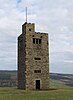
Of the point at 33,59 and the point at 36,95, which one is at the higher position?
the point at 33,59

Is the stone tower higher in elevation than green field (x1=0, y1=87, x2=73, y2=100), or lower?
higher

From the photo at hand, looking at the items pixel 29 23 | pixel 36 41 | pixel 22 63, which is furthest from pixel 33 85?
pixel 29 23

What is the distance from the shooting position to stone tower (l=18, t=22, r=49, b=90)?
61.4 metres

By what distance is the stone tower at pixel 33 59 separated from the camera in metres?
61.4

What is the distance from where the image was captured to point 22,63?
210 feet

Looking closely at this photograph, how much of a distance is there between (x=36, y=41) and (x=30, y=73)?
Result: 7.81 metres

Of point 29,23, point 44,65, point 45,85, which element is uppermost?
point 29,23

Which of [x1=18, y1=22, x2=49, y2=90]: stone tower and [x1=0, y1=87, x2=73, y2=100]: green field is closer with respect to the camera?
[x1=0, y1=87, x2=73, y2=100]: green field

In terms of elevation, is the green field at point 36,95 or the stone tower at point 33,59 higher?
the stone tower at point 33,59

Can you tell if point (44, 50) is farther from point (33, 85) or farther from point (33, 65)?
point (33, 85)

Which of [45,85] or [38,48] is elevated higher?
[38,48]

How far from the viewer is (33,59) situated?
62062mm

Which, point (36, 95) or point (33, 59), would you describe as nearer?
point (36, 95)

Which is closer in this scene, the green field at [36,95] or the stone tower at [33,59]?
the green field at [36,95]
